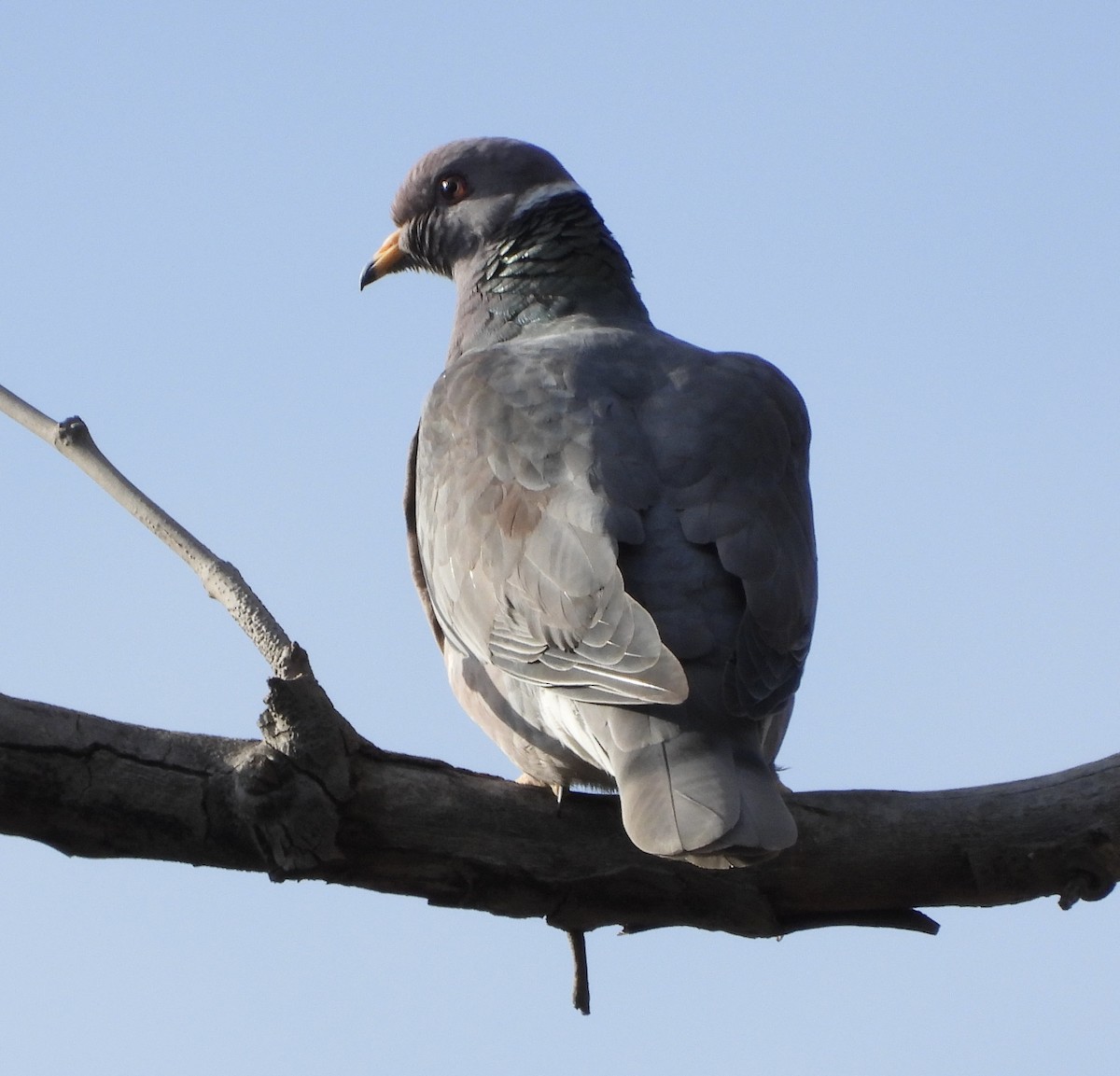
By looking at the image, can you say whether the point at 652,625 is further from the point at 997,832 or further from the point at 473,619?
the point at 997,832

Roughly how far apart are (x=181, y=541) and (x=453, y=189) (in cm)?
317

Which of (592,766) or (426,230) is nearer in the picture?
(592,766)

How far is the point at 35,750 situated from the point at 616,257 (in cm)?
335

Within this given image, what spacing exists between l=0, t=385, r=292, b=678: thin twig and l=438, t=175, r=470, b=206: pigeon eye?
3050 millimetres

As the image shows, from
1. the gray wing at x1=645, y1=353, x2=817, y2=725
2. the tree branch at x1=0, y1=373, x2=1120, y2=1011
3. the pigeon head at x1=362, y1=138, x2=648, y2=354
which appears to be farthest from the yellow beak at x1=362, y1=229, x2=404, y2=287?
the tree branch at x1=0, y1=373, x2=1120, y2=1011

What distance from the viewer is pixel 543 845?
3652 mm

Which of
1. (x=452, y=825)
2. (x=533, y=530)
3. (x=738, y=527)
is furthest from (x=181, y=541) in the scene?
(x=738, y=527)

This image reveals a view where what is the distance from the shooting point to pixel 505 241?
19.5 feet

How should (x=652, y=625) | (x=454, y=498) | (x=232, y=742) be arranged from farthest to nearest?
1. (x=454, y=498)
2. (x=652, y=625)
3. (x=232, y=742)

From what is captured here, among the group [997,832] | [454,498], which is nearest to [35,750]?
[454,498]

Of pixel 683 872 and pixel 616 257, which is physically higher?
pixel 616 257

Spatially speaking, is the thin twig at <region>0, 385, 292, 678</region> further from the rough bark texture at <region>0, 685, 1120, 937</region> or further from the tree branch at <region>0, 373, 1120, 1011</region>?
the rough bark texture at <region>0, 685, 1120, 937</region>

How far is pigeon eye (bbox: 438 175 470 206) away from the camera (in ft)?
20.3

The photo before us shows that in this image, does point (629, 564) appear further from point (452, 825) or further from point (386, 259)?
point (386, 259)
